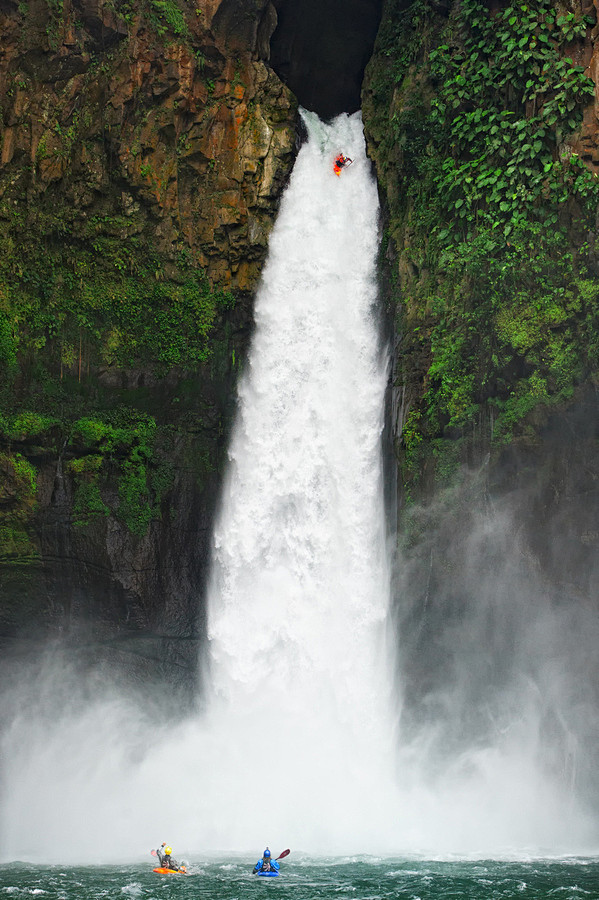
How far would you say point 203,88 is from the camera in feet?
73.7

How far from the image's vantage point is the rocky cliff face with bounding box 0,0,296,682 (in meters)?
21.1

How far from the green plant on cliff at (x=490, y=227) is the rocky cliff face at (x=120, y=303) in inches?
173

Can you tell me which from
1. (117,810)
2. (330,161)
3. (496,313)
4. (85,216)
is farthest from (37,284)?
(117,810)

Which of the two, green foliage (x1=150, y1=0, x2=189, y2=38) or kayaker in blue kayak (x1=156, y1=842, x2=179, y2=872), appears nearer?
kayaker in blue kayak (x1=156, y1=842, x2=179, y2=872)

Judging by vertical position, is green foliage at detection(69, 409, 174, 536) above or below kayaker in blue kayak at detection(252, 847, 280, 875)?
above

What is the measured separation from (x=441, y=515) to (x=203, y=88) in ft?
41.2

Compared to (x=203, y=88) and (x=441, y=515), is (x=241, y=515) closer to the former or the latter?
(x=441, y=515)

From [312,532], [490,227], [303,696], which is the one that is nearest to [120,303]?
[312,532]

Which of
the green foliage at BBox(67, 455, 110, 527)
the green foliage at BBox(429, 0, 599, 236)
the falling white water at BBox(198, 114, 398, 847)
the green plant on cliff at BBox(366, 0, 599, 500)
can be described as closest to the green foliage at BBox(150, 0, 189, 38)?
the falling white water at BBox(198, 114, 398, 847)

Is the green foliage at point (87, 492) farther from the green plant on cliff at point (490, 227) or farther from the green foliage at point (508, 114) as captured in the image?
the green foliage at point (508, 114)

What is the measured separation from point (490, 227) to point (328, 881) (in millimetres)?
14171

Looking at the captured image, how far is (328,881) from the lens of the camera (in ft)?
49.4

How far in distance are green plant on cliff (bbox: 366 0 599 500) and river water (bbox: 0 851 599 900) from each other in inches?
331

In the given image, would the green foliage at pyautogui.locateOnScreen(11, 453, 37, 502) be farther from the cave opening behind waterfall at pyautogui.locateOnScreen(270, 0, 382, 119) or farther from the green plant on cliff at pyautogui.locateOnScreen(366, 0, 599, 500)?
the cave opening behind waterfall at pyautogui.locateOnScreen(270, 0, 382, 119)
